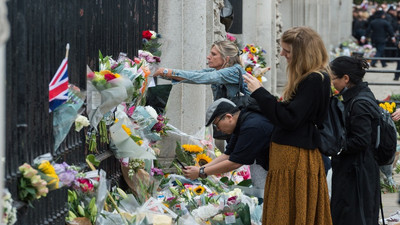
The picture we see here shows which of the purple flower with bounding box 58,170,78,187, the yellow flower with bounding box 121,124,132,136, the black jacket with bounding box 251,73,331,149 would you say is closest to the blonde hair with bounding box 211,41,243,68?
the yellow flower with bounding box 121,124,132,136

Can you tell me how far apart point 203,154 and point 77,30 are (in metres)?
3.44

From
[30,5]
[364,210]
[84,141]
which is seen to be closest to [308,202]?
[364,210]

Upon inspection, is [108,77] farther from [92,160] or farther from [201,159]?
[201,159]

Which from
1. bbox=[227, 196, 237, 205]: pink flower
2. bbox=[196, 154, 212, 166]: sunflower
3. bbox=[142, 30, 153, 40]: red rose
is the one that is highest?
bbox=[142, 30, 153, 40]: red rose

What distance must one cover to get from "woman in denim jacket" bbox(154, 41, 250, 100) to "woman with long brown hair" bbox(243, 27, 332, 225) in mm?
2758

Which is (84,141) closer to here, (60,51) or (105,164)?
(105,164)

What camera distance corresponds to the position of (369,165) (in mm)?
6445

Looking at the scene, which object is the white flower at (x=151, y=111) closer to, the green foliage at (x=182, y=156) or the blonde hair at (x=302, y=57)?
the green foliage at (x=182, y=156)

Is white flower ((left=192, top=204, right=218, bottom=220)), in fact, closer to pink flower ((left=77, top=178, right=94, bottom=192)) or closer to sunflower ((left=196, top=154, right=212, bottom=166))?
pink flower ((left=77, top=178, right=94, bottom=192))

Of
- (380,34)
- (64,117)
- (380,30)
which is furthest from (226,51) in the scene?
(380,30)

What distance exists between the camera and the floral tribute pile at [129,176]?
520cm

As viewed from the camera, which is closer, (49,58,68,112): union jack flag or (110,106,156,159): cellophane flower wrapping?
(49,58,68,112): union jack flag

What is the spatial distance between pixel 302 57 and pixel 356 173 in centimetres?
123

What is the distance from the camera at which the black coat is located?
636 centimetres
